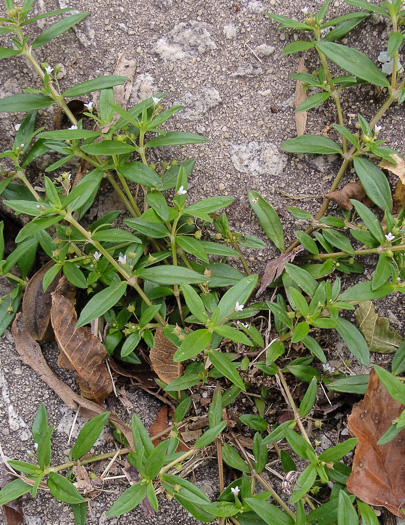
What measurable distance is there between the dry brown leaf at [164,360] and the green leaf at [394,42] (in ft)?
5.85

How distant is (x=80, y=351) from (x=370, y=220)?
1.57 metres

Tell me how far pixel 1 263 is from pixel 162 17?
5.42ft

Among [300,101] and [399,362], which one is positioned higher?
[300,101]

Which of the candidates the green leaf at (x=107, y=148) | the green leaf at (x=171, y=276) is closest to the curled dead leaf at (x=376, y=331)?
the green leaf at (x=171, y=276)

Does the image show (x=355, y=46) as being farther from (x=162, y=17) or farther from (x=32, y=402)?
(x=32, y=402)

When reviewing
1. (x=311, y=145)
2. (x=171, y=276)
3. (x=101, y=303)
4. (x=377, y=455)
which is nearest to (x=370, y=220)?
(x=311, y=145)

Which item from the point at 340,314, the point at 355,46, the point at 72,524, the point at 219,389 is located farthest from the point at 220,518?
the point at 355,46

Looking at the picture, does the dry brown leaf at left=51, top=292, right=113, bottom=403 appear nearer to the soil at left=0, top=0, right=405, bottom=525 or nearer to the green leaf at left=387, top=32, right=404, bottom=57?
the soil at left=0, top=0, right=405, bottom=525

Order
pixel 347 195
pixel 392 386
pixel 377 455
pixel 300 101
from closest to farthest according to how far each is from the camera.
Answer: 1. pixel 392 386
2. pixel 377 455
3. pixel 347 195
4. pixel 300 101

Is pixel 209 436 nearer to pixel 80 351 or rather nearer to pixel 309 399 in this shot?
pixel 309 399

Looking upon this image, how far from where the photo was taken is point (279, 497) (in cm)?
242

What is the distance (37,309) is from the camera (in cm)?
268

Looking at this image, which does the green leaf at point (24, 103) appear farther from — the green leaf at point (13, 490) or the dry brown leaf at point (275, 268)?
the green leaf at point (13, 490)

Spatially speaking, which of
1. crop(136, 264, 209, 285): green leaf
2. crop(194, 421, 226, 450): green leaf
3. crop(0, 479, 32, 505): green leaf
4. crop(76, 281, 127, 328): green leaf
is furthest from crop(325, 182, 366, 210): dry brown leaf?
crop(0, 479, 32, 505): green leaf
